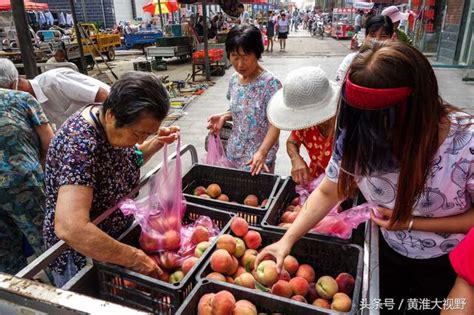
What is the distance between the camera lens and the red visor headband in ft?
3.34

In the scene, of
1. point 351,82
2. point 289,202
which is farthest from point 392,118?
point 289,202

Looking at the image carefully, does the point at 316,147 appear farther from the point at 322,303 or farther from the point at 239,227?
the point at 322,303

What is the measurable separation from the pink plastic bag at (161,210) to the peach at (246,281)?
359 millimetres

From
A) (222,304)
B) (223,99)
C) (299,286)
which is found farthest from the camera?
(223,99)

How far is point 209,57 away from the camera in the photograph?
1101 cm

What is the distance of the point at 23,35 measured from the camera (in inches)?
155

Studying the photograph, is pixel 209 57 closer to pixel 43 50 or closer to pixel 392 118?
pixel 43 50

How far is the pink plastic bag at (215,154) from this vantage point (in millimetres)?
2643

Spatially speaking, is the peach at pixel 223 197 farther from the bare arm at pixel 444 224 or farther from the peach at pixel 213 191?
the bare arm at pixel 444 224

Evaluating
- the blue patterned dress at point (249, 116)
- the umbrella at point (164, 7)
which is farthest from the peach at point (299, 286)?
the umbrella at point (164, 7)

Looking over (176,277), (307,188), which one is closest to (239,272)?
(176,277)

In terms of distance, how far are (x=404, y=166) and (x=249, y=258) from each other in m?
0.84

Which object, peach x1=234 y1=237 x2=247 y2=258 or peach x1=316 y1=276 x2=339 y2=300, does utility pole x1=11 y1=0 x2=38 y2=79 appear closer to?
peach x1=234 y1=237 x2=247 y2=258

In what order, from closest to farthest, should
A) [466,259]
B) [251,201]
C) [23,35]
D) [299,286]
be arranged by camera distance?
[466,259]
[299,286]
[251,201]
[23,35]
